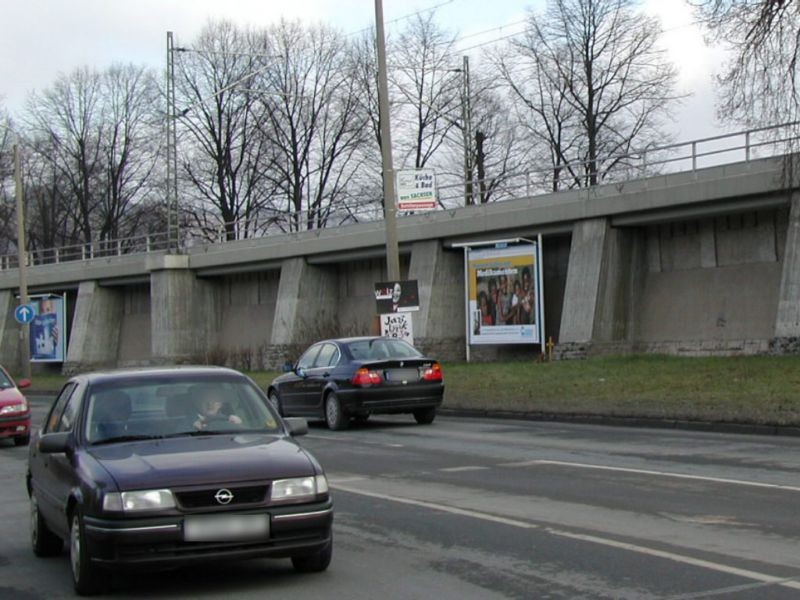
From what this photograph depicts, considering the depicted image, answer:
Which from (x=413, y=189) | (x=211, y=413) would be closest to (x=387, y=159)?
(x=413, y=189)

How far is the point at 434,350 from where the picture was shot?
123 feet

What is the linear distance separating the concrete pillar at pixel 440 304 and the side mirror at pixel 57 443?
29.6 meters

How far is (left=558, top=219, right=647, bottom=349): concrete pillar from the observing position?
105 feet

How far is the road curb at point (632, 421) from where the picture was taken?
17016 millimetres

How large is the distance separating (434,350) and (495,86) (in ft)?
83.6

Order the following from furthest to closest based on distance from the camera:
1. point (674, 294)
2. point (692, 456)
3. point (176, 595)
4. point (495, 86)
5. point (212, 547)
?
point (495, 86) < point (674, 294) < point (692, 456) < point (176, 595) < point (212, 547)

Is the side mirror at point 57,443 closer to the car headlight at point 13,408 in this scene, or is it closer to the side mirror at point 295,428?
the side mirror at point 295,428

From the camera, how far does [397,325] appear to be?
2669cm

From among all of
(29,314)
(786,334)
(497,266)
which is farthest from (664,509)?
(29,314)

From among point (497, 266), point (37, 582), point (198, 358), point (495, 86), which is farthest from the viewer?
point (495, 86)

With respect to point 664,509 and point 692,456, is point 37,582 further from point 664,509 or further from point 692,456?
point 692,456

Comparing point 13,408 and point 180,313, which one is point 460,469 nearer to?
point 13,408

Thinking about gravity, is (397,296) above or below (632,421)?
above

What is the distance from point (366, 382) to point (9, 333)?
147 feet
